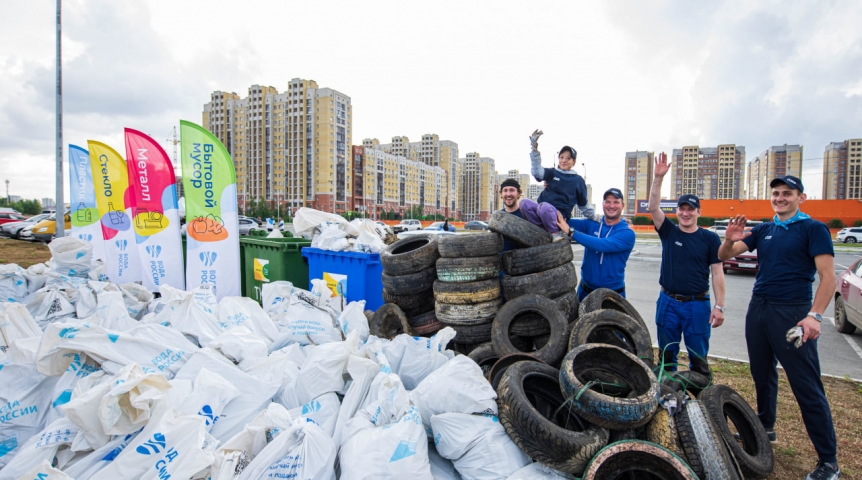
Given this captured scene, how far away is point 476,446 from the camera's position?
100 inches

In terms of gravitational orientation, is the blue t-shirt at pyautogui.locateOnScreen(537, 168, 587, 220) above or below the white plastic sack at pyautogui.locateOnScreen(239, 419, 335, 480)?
above

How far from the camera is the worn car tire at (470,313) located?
4117 millimetres

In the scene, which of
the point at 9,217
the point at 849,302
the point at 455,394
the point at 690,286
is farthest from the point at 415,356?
the point at 9,217

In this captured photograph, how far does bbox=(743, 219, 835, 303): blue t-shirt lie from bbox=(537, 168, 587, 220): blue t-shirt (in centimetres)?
220

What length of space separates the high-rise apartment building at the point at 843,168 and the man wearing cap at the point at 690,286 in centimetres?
9705

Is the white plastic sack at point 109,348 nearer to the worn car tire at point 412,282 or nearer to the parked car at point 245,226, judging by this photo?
the worn car tire at point 412,282

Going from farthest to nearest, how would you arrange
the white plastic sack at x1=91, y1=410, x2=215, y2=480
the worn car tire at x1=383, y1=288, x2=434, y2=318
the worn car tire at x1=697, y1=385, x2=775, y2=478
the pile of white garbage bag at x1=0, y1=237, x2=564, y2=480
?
the worn car tire at x1=383, y1=288, x2=434, y2=318 < the worn car tire at x1=697, y1=385, x2=775, y2=478 < the pile of white garbage bag at x1=0, y1=237, x2=564, y2=480 < the white plastic sack at x1=91, y1=410, x2=215, y2=480

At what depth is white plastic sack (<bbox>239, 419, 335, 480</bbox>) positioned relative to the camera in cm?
220

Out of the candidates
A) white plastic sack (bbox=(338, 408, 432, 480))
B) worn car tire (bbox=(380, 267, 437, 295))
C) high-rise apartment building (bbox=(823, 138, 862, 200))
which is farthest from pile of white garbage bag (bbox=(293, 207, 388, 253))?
high-rise apartment building (bbox=(823, 138, 862, 200))

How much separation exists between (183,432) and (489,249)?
2932 millimetres

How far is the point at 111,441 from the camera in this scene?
239cm

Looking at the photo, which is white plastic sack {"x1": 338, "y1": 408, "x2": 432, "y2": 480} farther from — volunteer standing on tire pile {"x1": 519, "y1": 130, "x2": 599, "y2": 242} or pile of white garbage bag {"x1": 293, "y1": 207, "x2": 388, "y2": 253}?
pile of white garbage bag {"x1": 293, "y1": 207, "x2": 388, "y2": 253}

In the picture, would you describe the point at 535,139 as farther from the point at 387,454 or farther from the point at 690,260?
the point at 387,454

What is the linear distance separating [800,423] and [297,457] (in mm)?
4215
